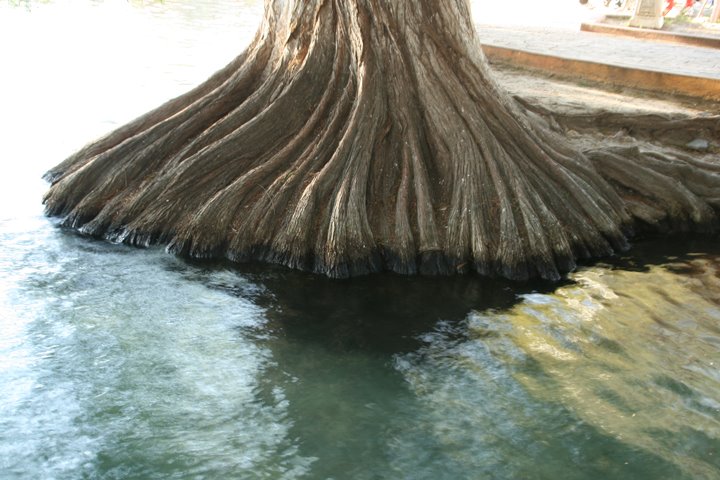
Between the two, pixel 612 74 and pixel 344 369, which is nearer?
pixel 344 369

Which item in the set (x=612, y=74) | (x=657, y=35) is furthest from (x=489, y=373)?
(x=657, y=35)

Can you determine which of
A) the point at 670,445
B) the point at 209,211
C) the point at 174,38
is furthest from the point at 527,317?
the point at 174,38

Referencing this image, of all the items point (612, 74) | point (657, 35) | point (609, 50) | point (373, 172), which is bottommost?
point (373, 172)

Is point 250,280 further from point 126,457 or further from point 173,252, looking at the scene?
point 126,457

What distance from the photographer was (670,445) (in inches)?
213

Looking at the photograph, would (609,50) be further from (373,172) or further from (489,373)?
(489,373)

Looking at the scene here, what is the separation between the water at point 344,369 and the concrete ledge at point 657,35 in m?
9.07

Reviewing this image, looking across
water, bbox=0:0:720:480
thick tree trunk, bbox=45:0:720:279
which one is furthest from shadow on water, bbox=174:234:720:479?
thick tree trunk, bbox=45:0:720:279

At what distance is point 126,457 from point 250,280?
8.69ft

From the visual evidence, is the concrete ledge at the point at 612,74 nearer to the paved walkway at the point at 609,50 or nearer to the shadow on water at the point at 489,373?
the paved walkway at the point at 609,50

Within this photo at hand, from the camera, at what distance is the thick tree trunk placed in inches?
302

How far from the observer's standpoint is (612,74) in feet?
37.6

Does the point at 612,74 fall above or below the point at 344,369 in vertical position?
above

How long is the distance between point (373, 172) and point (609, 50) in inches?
289
